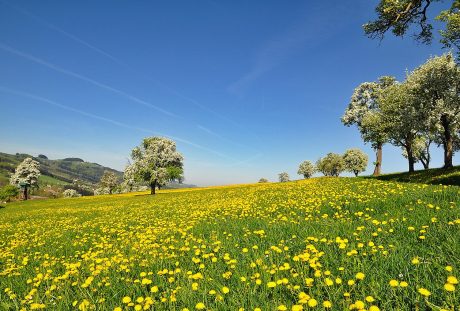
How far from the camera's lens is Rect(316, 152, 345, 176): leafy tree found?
426 ft

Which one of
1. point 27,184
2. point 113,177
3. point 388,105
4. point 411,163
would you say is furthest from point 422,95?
point 113,177

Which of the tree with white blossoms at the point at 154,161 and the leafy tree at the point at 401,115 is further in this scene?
the tree with white blossoms at the point at 154,161

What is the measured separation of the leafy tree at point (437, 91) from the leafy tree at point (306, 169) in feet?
432

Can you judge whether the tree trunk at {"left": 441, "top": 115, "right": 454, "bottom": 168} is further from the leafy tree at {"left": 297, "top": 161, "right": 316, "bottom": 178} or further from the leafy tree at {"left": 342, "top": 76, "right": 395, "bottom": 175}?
the leafy tree at {"left": 297, "top": 161, "right": 316, "bottom": 178}

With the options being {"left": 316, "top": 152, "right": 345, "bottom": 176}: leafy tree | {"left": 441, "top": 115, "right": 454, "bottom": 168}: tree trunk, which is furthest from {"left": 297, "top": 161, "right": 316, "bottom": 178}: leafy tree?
{"left": 441, "top": 115, "right": 454, "bottom": 168}: tree trunk

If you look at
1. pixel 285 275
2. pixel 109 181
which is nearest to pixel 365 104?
pixel 285 275

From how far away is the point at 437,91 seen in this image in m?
32.0

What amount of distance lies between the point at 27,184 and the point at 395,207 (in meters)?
116

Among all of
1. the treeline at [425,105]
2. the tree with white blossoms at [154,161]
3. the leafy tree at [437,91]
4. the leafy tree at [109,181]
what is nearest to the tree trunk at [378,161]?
the treeline at [425,105]

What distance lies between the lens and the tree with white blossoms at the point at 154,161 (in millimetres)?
58719

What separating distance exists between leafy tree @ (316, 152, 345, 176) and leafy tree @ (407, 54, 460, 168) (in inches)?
3866

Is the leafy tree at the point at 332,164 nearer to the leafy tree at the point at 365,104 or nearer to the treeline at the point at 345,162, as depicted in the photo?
the treeline at the point at 345,162

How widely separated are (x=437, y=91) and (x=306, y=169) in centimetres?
13488

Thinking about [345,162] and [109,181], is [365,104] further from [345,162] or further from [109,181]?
[109,181]
